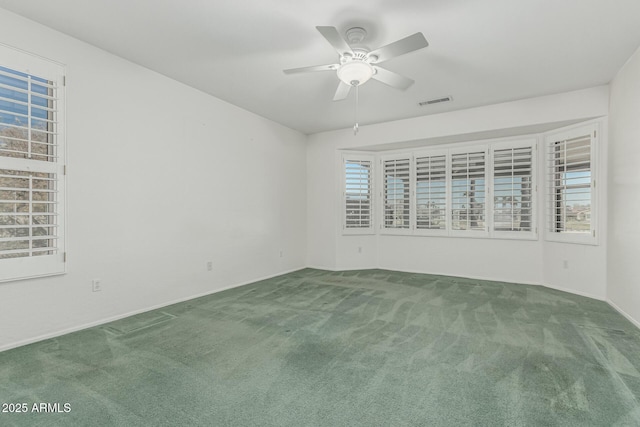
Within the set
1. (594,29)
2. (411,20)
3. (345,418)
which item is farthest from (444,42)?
(345,418)

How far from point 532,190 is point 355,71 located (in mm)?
3750

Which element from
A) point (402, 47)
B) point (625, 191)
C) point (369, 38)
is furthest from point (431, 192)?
point (402, 47)

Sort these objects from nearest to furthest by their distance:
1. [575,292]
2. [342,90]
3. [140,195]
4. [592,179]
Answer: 1. [342,90]
2. [140,195]
3. [592,179]
4. [575,292]

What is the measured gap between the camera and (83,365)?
2.25m

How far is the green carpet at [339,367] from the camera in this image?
173cm

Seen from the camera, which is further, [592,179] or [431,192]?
[431,192]

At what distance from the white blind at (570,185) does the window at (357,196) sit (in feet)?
9.44

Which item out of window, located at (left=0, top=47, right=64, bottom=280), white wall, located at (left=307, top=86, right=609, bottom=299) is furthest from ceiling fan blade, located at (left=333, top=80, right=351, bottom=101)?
window, located at (left=0, top=47, right=64, bottom=280)

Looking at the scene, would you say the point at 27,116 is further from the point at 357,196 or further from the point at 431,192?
the point at 431,192

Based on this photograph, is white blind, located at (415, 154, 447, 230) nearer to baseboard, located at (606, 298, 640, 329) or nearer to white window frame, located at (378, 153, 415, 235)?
white window frame, located at (378, 153, 415, 235)

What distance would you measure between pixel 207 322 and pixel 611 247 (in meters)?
4.76

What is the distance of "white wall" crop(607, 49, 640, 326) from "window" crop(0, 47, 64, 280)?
551cm

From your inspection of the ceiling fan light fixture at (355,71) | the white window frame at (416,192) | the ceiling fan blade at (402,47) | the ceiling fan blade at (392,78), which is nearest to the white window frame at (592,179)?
the white window frame at (416,192)

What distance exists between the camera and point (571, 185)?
4.26m
